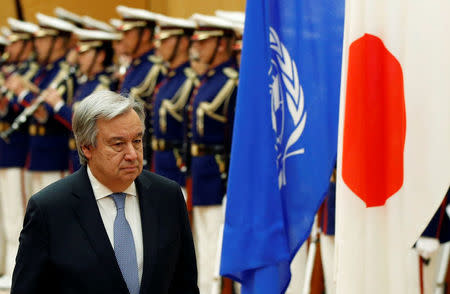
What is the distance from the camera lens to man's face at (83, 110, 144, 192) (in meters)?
2.30

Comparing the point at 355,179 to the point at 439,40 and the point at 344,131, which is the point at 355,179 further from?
the point at 439,40

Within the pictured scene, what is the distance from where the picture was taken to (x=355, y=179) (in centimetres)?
220

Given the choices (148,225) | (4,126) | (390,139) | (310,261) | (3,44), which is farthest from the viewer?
(3,44)

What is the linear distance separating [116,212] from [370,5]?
0.84 meters

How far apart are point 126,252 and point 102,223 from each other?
99 mm

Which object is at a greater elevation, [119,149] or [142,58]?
[142,58]

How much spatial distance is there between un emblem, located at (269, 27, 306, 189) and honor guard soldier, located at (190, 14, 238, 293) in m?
2.82

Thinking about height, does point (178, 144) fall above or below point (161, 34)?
below

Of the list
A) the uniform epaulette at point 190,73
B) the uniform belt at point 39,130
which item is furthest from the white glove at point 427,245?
the uniform belt at point 39,130

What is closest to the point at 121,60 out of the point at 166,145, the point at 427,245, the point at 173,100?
the point at 173,100

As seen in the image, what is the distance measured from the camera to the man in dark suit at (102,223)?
2.26 meters

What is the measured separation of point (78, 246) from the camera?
7.47 feet

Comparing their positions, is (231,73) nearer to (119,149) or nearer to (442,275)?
(442,275)

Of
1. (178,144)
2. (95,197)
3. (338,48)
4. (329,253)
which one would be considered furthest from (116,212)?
(178,144)
